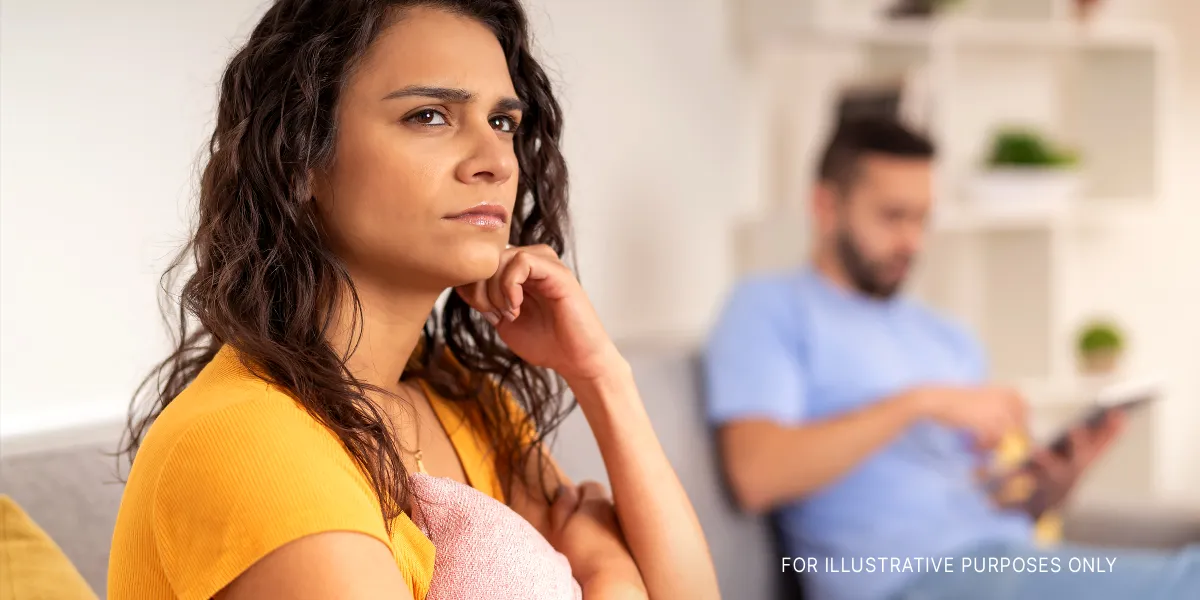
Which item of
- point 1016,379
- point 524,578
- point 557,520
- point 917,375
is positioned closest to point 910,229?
point 917,375

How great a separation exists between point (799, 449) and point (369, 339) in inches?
40.1

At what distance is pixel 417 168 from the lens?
0.96 m

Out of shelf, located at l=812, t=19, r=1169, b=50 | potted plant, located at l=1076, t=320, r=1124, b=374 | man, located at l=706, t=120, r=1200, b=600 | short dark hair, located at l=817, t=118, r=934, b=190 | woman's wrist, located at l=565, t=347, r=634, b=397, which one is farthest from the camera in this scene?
potted plant, located at l=1076, t=320, r=1124, b=374

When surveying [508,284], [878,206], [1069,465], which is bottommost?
[1069,465]

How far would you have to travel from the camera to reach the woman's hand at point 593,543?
1.08m

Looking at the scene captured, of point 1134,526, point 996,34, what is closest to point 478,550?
point 1134,526

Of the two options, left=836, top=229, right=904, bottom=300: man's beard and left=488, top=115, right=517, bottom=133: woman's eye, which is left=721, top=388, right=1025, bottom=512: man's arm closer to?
left=836, top=229, right=904, bottom=300: man's beard

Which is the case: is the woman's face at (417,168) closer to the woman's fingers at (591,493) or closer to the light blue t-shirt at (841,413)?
the woman's fingers at (591,493)

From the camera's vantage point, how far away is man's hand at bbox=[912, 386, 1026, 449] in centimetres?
194

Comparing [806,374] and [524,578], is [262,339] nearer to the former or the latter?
[524,578]

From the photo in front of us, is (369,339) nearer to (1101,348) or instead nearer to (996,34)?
(996,34)

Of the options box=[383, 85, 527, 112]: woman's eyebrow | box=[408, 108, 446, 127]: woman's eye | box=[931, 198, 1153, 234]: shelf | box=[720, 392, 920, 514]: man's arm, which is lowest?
box=[720, 392, 920, 514]: man's arm

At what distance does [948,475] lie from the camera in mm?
2023

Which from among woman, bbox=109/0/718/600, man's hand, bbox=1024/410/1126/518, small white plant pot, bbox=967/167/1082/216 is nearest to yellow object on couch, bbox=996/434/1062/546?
man's hand, bbox=1024/410/1126/518
